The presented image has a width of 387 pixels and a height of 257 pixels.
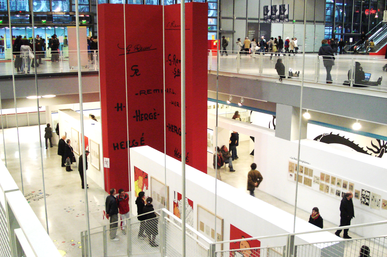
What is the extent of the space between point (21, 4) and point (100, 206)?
18.0m

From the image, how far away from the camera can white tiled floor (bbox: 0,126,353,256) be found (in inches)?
365

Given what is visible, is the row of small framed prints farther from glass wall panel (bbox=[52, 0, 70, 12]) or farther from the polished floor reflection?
glass wall panel (bbox=[52, 0, 70, 12])

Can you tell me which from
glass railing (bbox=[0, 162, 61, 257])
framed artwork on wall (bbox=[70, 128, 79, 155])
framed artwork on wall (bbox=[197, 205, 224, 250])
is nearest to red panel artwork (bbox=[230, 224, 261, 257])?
framed artwork on wall (bbox=[197, 205, 224, 250])

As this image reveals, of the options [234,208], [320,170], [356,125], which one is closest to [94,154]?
[320,170]

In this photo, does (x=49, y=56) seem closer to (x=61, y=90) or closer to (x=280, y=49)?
(x=61, y=90)

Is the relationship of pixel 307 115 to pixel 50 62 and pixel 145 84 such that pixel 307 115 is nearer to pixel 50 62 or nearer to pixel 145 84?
pixel 145 84

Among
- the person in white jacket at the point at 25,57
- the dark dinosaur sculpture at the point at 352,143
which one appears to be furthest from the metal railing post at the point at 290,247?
the person in white jacket at the point at 25,57

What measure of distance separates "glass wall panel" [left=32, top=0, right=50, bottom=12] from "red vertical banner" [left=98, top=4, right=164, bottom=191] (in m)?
16.4

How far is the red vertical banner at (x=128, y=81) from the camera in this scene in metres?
10.9

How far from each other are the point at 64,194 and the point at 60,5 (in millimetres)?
17371

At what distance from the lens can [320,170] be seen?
398 inches

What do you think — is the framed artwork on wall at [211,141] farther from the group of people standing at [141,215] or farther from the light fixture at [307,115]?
the group of people standing at [141,215]

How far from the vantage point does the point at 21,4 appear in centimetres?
2392

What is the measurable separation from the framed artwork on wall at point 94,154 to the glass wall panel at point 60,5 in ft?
51.1
